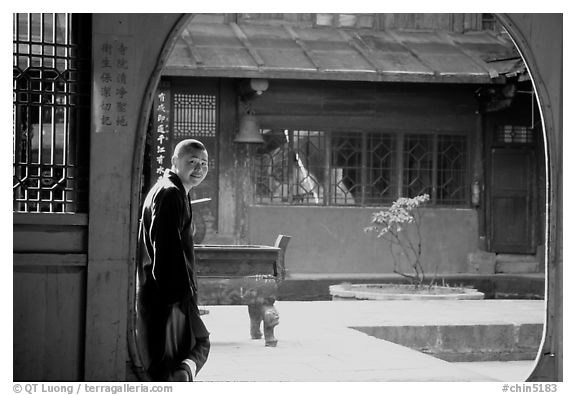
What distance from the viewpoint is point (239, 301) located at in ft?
29.6

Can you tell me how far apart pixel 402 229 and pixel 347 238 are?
868 millimetres

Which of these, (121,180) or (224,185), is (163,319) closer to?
(121,180)

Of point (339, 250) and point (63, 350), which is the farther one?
point (339, 250)

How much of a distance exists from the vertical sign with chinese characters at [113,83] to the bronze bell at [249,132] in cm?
861

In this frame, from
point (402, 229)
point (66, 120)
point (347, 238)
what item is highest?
point (66, 120)

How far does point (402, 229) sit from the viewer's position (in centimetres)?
1536

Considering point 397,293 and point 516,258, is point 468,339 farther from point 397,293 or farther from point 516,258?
point 516,258

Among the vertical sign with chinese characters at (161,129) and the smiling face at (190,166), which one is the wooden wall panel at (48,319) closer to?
the smiling face at (190,166)

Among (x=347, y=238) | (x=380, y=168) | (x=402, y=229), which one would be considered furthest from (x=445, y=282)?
(x=380, y=168)

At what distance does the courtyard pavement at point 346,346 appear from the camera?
294 inches

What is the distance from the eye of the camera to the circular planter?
12.8m

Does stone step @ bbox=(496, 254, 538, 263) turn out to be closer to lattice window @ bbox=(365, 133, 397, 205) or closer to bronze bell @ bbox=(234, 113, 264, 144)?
lattice window @ bbox=(365, 133, 397, 205)
